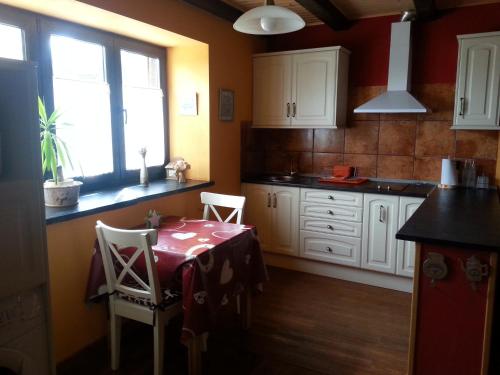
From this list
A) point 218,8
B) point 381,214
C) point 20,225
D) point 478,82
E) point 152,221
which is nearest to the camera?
point 20,225

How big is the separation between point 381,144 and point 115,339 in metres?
2.74

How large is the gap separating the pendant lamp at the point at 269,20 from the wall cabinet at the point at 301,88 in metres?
1.48

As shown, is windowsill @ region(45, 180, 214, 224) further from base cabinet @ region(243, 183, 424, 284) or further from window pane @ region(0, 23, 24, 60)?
window pane @ region(0, 23, 24, 60)

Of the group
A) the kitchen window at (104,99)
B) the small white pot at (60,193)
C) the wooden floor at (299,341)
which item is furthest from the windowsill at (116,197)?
the wooden floor at (299,341)

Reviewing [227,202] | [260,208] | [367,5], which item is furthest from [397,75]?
[227,202]

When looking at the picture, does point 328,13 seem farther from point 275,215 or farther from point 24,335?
point 24,335

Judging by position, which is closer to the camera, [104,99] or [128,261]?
[128,261]

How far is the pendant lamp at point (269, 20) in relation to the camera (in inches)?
74.4

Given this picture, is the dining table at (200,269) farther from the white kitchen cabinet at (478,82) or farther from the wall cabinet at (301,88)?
the white kitchen cabinet at (478,82)

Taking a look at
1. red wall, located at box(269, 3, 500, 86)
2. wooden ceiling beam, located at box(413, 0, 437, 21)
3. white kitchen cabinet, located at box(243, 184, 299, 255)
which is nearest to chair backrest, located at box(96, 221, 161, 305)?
white kitchen cabinet, located at box(243, 184, 299, 255)

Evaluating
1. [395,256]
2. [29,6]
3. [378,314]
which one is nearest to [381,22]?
[395,256]

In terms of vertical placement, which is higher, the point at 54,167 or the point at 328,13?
the point at 328,13

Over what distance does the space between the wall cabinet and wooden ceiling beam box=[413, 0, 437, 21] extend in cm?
66

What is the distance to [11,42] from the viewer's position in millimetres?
2195
